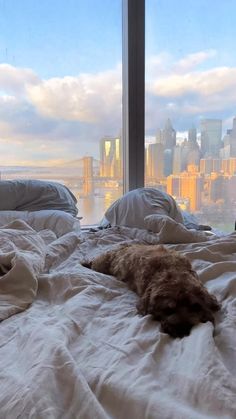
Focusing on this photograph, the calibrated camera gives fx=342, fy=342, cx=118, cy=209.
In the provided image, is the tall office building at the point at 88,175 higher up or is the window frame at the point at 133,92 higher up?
the window frame at the point at 133,92

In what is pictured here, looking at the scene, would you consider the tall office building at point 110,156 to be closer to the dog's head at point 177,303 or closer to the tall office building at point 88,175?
the tall office building at point 88,175

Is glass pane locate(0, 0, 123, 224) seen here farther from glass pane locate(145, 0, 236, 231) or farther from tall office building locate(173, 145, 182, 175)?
tall office building locate(173, 145, 182, 175)

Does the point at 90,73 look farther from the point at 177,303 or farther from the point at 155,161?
the point at 177,303

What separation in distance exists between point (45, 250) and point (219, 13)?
7.12ft

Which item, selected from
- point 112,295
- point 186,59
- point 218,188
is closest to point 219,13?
point 186,59

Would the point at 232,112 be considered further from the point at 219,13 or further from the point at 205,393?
the point at 205,393

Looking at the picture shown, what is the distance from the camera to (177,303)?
789 millimetres

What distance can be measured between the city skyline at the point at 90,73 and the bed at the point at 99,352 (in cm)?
144

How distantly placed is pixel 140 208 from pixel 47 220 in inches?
20.4

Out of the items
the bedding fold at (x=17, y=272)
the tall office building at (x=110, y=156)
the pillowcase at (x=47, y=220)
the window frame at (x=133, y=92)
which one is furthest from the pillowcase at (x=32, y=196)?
the bedding fold at (x=17, y=272)

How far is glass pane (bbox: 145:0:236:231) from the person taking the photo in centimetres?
244

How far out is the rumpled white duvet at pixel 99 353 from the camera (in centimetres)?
48

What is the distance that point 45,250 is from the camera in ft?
4.19

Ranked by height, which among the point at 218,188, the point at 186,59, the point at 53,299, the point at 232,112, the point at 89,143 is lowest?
the point at 53,299
